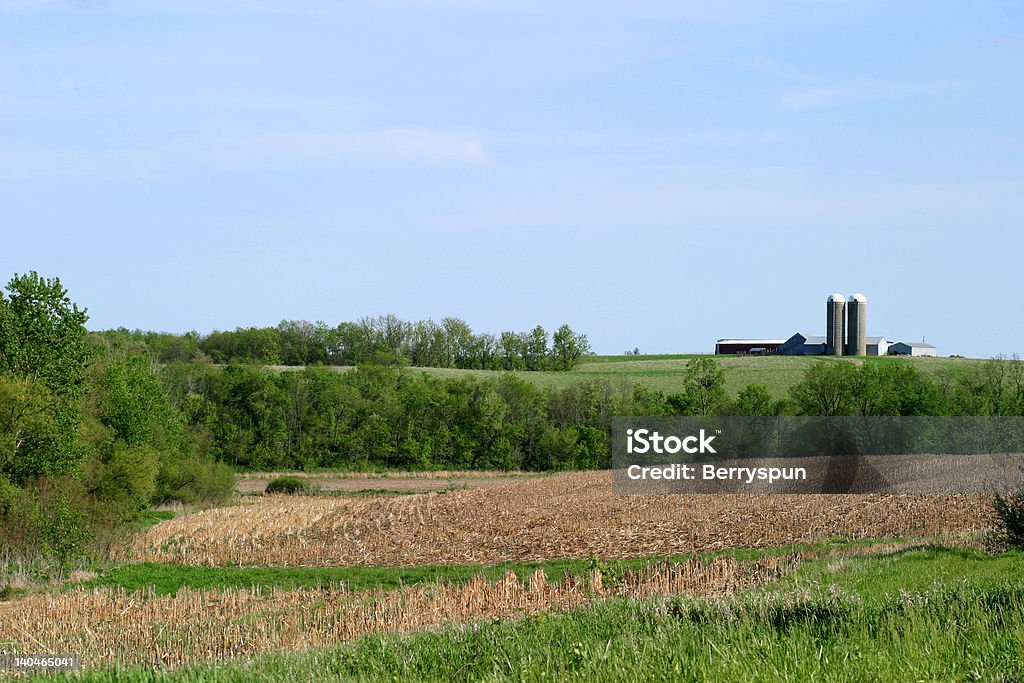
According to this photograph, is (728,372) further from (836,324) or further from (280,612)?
(280,612)

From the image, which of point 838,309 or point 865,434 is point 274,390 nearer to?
point 865,434

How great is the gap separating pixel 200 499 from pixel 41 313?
25.2 metres

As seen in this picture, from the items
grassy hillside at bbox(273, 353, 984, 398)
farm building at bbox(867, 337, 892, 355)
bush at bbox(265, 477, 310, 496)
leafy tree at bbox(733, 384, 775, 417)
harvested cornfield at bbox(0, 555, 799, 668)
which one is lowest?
bush at bbox(265, 477, 310, 496)

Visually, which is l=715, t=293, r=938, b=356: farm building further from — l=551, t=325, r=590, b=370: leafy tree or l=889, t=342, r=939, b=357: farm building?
l=551, t=325, r=590, b=370: leafy tree

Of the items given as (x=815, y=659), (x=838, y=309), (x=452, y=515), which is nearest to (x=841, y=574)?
(x=815, y=659)

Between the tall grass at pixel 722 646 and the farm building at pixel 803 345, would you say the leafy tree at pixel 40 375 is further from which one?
the farm building at pixel 803 345

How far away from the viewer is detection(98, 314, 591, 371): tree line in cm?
13012

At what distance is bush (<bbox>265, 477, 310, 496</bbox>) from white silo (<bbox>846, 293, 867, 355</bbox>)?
100 meters

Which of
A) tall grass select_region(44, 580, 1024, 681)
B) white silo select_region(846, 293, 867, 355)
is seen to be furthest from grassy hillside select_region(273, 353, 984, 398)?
tall grass select_region(44, 580, 1024, 681)

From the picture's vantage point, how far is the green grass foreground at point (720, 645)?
891 cm

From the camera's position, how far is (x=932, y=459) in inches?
2191

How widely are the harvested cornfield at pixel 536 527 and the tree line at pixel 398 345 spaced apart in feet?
256

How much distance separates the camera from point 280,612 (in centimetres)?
2217

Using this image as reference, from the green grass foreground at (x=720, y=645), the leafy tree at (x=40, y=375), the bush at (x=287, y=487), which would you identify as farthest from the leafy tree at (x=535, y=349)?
the green grass foreground at (x=720, y=645)
